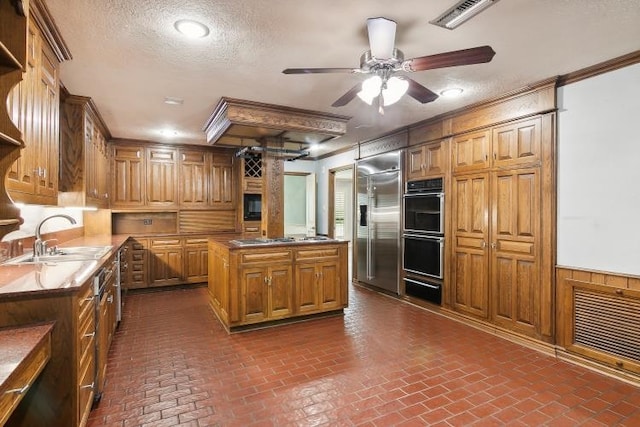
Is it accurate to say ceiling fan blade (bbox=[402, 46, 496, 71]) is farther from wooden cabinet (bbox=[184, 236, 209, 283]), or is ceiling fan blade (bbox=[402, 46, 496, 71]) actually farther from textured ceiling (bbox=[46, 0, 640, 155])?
wooden cabinet (bbox=[184, 236, 209, 283])

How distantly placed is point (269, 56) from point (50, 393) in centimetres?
242

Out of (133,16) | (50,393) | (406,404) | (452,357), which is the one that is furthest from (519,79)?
(50,393)

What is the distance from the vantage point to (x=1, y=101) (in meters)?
1.59

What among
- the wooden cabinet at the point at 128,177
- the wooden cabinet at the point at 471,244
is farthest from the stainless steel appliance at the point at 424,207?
the wooden cabinet at the point at 128,177

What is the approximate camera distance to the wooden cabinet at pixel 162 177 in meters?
5.64

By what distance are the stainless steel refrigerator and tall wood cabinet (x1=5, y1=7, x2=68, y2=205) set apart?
12.6 feet

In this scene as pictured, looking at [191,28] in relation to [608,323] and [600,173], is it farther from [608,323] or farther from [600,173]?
[608,323]

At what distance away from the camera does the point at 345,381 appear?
2.60 metres

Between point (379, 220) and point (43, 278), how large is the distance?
13.6ft

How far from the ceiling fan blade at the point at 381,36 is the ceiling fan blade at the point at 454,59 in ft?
0.46

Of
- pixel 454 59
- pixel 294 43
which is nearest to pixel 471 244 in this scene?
pixel 454 59

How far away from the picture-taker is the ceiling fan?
189cm

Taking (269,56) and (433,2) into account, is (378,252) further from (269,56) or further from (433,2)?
(433,2)

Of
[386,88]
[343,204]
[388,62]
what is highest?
[388,62]
